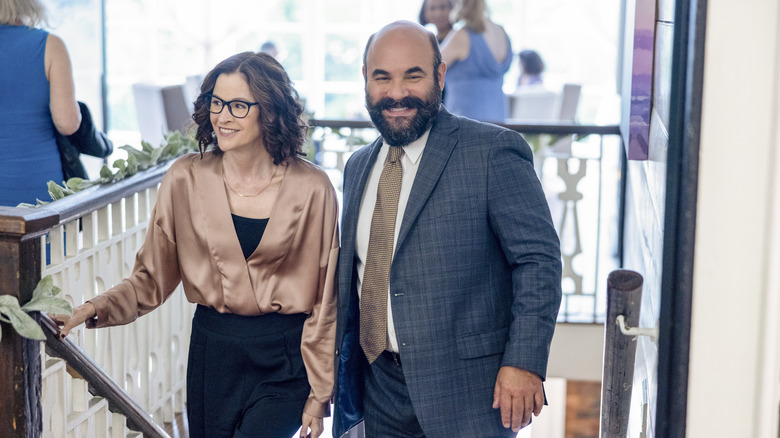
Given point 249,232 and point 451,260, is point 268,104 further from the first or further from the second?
point 451,260

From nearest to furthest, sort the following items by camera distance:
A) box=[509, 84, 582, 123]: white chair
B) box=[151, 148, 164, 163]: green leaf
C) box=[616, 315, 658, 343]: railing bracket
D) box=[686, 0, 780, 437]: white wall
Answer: box=[686, 0, 780, 437]: white wall
box=[616, 315, 658, 343]: railing bracket
box=[151, 148, 164, 163]: green leaf
box=[509, 84, 582, 123]: white chair

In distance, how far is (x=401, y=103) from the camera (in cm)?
245

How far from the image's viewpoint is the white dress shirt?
2504 mm

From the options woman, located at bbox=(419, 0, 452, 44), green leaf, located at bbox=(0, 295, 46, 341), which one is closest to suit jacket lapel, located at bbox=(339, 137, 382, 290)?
green leaf, located at bbox=(0, 295, 46, 341)

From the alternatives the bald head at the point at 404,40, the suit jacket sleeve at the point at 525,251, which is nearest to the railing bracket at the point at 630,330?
the suit jacket sleeve at the point at 525,251

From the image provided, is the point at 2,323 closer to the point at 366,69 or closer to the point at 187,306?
the point at 366,69

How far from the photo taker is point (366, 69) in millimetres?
2523

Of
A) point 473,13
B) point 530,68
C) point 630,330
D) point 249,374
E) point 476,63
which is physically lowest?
point 249,374

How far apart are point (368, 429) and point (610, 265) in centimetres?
399

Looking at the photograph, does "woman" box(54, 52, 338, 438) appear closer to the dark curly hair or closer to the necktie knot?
the dark curly hair

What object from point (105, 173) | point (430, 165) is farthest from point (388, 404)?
point (105, 173)

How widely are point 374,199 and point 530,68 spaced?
6606mm

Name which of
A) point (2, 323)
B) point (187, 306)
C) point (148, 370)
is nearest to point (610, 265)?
point (187, 306)

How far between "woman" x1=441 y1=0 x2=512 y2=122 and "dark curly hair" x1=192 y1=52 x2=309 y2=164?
3590 millimetres
